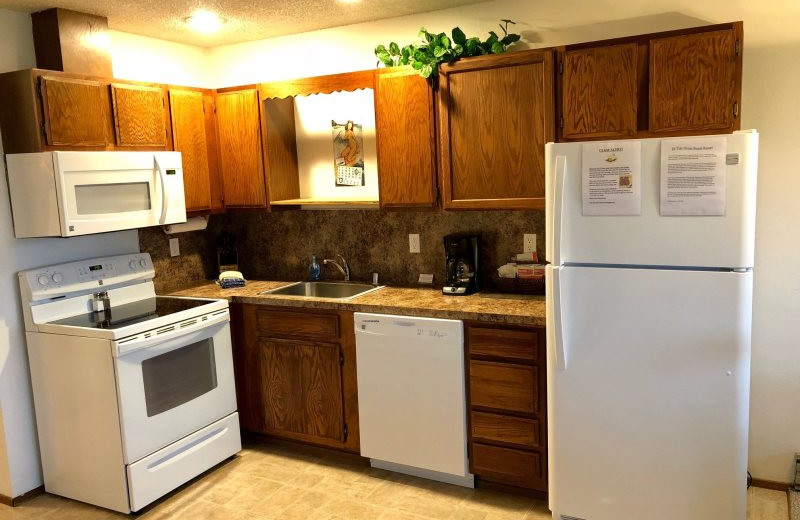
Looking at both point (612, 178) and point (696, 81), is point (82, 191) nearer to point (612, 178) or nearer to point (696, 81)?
point (612, 178)

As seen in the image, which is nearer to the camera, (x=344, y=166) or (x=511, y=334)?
(x=511, y=334)

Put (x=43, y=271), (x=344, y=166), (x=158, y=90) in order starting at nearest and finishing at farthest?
1. (x=43, y=271)
2. (x=158, y=90)
3. (x=344, y=166)

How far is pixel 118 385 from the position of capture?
2930 mm

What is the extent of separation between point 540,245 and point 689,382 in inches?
46.3

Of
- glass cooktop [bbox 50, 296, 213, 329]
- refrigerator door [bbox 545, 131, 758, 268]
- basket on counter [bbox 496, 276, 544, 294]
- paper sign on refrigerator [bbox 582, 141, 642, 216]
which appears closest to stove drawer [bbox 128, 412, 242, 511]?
glass cooktop [bbox 50, 296, 213, 329]

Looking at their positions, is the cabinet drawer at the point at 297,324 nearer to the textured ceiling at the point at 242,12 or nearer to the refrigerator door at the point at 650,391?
the refrigerator door at the point at 650,391

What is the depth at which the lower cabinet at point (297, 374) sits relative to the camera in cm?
340

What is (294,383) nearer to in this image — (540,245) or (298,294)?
(298,294)

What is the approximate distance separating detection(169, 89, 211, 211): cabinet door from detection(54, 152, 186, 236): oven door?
6.7 inches

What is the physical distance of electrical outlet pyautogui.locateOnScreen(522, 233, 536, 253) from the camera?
3371mm

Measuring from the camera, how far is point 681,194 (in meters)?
2.30

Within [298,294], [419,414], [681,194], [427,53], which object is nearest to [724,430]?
[681,194]

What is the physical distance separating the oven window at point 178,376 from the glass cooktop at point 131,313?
0.68ft

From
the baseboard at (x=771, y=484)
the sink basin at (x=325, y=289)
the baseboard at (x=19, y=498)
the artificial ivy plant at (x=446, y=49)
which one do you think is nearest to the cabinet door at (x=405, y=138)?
the artificial ivy plant at (x=446, y=49)
